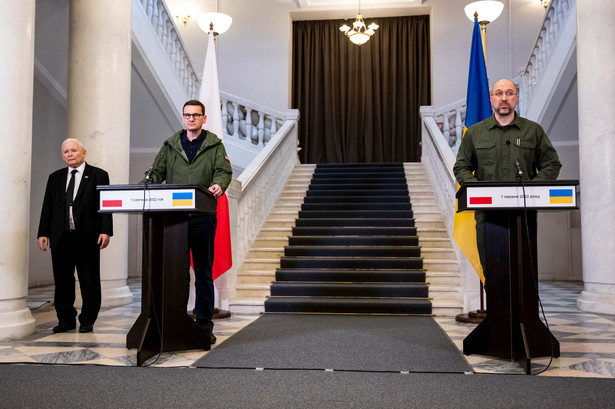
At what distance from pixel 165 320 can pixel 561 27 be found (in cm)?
683

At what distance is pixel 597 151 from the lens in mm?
5453

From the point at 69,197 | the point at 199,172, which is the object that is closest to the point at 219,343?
the point at 199,172

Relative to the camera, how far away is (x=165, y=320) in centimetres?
323

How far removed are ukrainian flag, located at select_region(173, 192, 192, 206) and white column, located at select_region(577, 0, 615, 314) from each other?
4.10 m

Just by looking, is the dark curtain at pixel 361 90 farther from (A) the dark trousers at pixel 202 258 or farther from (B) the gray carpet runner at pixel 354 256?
(A) the dark trousers at pixel 202 258

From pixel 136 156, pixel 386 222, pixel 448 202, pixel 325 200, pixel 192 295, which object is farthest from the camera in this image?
pixel 136 156

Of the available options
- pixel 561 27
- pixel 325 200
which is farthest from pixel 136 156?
pixel 561 27

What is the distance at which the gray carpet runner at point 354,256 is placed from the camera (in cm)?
535

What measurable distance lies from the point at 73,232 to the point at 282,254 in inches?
111

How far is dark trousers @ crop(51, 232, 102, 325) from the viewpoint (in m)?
4.11

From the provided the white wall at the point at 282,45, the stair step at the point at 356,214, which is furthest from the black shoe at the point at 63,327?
the white wall at the point at 282,45

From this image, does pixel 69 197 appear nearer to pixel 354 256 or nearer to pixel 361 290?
pixel 361 290

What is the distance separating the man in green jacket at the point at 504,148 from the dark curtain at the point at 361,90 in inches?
354

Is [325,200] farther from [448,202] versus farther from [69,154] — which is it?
[69,154]
